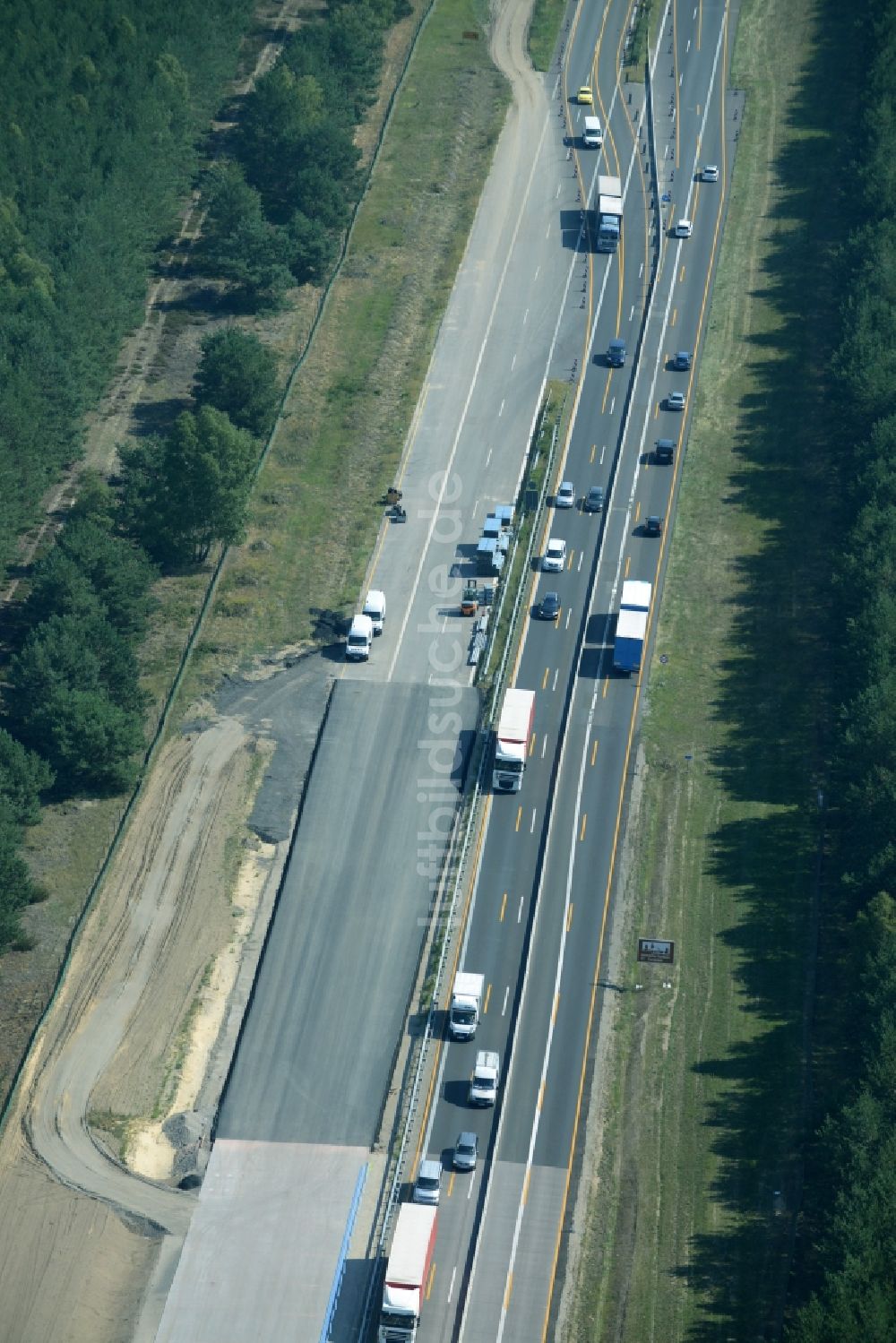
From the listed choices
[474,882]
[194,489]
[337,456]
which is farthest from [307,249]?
[474,882]

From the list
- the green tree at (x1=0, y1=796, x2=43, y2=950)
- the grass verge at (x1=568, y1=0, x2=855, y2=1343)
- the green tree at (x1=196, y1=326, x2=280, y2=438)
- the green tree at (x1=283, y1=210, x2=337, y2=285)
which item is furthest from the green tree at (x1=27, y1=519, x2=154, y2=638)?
the green tree at (x1=283, y1=210, x2=337, y2=285)

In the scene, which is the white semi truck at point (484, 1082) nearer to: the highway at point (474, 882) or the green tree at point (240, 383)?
the highway at point (474, 882)

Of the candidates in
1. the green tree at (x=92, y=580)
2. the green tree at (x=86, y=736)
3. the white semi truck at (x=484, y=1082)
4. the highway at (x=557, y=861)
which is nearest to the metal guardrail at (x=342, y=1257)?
the highway at (x=557, y=861)

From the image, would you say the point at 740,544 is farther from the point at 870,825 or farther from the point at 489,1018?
the point at 489,1018

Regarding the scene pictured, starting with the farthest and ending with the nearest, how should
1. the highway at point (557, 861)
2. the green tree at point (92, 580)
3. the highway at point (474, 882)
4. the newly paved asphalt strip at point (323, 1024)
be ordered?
the green tree at point (92, 580)
the highway at point (557, 861)
the highway at point (474, 882)
the newly paved asphalt strip at point (323, 1024)

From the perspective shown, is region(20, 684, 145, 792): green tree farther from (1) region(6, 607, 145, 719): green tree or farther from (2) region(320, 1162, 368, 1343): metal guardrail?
(2) region(320, 1162, 368, 1343): metal guardrail
